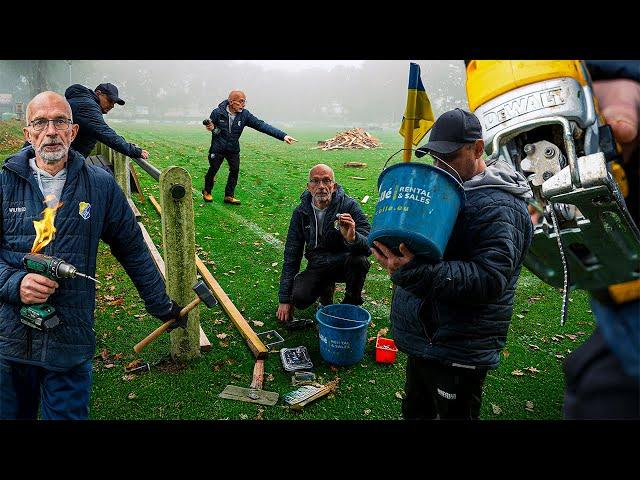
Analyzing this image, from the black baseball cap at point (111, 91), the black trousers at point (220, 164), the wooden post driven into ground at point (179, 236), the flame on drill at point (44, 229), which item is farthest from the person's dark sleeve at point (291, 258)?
the black trousers at point (220, 164)

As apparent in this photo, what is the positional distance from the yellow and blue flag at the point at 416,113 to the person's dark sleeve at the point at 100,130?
2.87m

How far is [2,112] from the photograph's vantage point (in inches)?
176

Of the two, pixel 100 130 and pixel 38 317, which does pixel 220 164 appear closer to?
pixel 100 130

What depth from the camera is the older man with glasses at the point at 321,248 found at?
420cm

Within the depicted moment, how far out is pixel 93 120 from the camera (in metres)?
4.85

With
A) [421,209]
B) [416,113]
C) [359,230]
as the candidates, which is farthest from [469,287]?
[359,230]

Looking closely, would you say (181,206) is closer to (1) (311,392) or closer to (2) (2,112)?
(1) (311,392)

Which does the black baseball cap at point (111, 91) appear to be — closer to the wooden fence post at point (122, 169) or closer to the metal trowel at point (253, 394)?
the wooden fence post at point (122, 169)

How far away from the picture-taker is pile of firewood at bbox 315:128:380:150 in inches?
645

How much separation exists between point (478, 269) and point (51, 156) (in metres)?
2.04

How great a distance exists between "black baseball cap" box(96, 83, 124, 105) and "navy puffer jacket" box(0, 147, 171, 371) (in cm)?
311

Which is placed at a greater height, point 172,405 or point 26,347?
point 26,347
